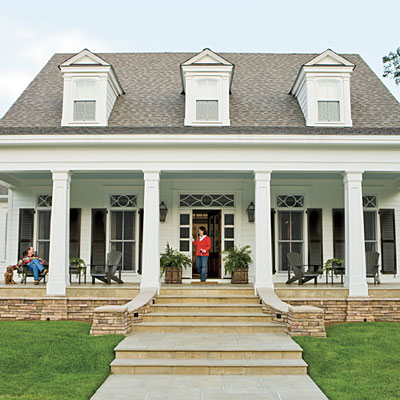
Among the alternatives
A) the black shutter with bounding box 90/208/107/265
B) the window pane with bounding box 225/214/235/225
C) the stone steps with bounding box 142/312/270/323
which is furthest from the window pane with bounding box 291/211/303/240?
the black shutter with bounding box 90/208/107/265

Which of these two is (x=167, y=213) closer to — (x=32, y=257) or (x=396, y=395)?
(x=32, y=257)

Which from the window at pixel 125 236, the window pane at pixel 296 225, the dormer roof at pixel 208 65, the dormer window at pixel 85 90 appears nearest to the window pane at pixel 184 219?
the window at pixel 125 236

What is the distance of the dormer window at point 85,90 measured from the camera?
12.8 m

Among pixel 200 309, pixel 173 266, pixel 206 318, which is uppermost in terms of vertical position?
pixel 173 266

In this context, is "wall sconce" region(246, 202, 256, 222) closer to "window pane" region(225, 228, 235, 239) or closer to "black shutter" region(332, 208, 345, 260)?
"window pane" region(225, 228, 235, 239)

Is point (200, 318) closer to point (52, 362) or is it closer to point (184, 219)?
point (52, 362)

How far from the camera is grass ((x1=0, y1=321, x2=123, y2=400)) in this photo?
594cm

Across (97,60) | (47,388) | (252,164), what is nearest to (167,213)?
(252,164)

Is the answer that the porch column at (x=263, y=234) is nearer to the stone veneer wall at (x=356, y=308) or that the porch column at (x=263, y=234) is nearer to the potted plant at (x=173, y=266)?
the stone veneer wall at (x=356, y=308)

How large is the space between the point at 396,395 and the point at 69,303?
24.6 ft

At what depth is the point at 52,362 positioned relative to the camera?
7.01 meters

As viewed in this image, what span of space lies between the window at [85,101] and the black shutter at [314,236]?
6.92m

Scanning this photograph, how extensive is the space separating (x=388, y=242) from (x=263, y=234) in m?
5.02

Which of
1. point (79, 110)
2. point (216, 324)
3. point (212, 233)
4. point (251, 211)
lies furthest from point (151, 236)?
point (79, 110)
